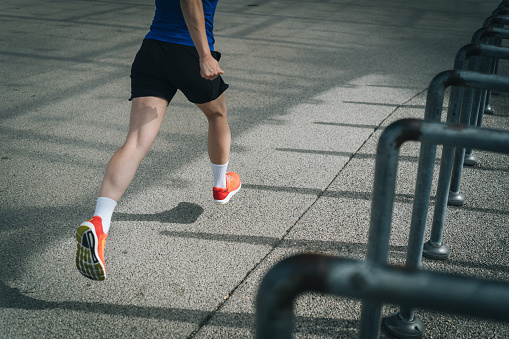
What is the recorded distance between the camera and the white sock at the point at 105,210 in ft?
7.22

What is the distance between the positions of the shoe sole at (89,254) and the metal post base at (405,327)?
122cm

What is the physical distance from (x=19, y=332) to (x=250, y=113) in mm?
3230

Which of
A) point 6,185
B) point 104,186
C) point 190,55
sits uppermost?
point 190,55

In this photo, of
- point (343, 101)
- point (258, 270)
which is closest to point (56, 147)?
point (258, 270)

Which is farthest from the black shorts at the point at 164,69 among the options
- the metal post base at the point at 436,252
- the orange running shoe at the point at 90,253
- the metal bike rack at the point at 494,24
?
the metal bike rack at the point at 494,24

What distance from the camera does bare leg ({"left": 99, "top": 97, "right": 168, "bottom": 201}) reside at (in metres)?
2.27

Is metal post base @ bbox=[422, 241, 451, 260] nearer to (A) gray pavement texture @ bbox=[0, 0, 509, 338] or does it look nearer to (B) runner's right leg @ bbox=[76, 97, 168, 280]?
(A) gray pavement texture @ bbox=[0, 0, 509, 338]

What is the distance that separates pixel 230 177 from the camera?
305 centimetres

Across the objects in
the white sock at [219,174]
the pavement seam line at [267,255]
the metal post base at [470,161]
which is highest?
the white sock at [219,174]

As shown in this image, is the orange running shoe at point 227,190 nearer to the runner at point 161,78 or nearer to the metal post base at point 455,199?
the runner at point 161,78

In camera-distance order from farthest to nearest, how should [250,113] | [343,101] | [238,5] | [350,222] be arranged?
[238,5], [343,101], [250,113], [350,222]

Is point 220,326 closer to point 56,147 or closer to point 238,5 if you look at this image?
point 56,147

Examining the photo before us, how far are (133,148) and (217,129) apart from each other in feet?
1.96

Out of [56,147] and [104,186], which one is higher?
[104,186]
